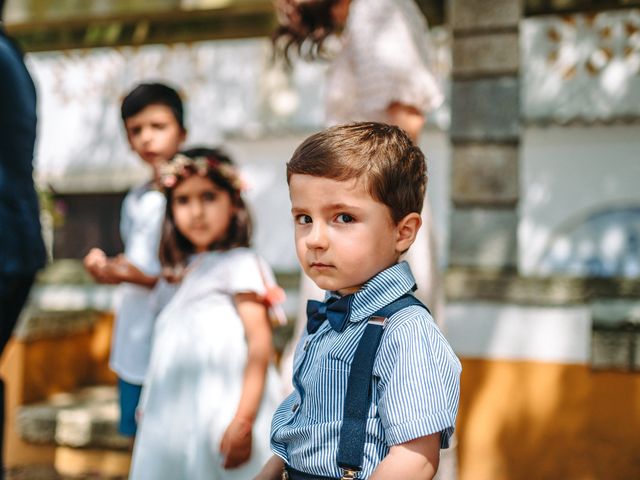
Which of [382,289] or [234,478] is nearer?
[382,289]

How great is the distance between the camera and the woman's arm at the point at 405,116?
2.31 m

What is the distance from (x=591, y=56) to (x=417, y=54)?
13.8 ft

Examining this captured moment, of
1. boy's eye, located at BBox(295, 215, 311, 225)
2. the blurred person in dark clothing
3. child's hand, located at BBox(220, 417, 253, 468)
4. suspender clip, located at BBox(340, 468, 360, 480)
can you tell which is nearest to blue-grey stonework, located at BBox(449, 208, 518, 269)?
child's hand, located at BBox(220, 417, 253, 468)

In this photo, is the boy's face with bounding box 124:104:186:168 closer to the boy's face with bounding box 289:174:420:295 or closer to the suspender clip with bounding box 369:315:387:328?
the boy's face with bounding box 289:174:420:295

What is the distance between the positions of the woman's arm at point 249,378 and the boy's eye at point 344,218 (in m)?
1.01

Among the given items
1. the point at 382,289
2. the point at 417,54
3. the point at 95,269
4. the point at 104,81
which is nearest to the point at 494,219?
the point at 417,54

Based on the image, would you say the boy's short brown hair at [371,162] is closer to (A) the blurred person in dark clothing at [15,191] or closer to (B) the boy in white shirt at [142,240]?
(A) the blurred person in dark clothing at [15,191]

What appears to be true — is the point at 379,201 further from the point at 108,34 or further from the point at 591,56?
the point at 108,34

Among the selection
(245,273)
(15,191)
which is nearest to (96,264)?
(15,191)

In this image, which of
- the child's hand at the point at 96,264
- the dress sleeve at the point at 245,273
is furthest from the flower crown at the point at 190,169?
the child's hand at the point at 96,264

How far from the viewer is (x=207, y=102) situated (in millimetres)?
6832

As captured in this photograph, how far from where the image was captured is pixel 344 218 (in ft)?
4.70

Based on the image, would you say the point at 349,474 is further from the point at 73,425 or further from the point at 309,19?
the point at 73,425

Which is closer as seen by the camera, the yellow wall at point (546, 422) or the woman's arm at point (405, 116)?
the woman's arm at point (405, 116)
